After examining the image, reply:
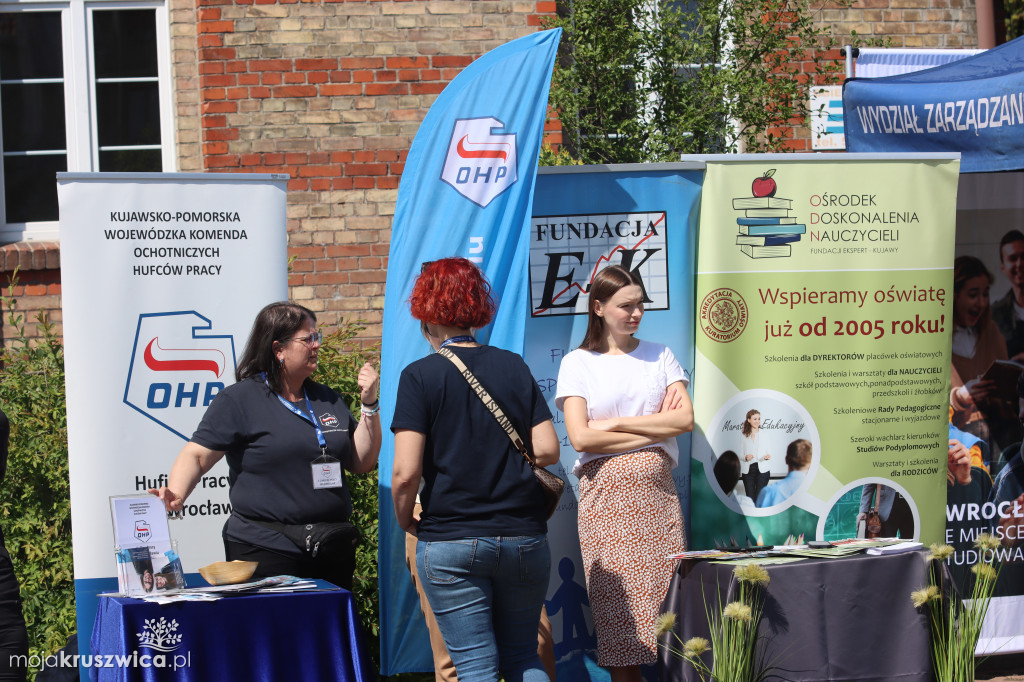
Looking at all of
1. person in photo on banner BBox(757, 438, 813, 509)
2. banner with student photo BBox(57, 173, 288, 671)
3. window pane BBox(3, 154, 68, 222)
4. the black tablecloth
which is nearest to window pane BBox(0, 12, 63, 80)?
window pane BBox(3, 154, 68, 222)

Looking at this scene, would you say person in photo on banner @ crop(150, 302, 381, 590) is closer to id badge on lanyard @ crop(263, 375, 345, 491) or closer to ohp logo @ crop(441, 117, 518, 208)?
id badge on lanyard @ crop(263, 375, 345, 491)

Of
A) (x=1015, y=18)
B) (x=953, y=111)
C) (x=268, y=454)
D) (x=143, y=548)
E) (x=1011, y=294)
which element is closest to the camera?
(x=143, y=548)

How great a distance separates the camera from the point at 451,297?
10.5ft

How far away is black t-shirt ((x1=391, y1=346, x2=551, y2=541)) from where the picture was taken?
3021 mm

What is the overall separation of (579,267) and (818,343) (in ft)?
3.70

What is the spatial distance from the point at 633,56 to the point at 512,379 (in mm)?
2929

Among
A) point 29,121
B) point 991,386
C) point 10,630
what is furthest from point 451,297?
point 29,121

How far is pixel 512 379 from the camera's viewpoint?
3.15 metres

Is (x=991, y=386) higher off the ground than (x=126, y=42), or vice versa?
(x=126, y=42)

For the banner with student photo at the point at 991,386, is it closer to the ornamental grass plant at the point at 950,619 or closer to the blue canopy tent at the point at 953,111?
the blue canopy tent at the point at 953,111

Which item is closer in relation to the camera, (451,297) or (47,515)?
(451,297)

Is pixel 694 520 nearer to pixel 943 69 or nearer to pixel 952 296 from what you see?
pixel 952 296

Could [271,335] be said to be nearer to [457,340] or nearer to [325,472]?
[325,472]

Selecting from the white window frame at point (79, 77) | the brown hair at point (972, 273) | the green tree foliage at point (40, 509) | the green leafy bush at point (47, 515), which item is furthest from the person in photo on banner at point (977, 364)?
the white window frame at point (79, 77)
